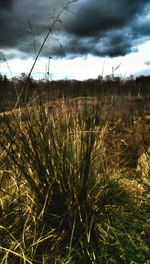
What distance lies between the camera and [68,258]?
1.90m

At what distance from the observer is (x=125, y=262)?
A: 191 cm

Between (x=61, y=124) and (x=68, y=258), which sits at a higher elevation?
(x=61, y=124)

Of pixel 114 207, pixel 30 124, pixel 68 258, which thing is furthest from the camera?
pixel 114 207

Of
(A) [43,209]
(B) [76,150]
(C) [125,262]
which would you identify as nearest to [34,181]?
(A) [43,209]

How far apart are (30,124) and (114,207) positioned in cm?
66

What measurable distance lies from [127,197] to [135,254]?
1.72 ft

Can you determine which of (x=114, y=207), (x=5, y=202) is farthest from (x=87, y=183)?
(x=5, y=202)

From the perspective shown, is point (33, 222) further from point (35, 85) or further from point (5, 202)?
point (35, 85)

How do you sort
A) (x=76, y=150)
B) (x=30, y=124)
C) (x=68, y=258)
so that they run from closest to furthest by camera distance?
(x=68, y=258) < (x=30, y=124) < (x=76, y=150)

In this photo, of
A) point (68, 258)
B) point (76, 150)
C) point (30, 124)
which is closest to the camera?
point (68, 258)

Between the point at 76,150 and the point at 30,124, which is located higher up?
the point at 30,124

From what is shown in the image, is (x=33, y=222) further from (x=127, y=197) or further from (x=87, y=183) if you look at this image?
(x=127, y=197)

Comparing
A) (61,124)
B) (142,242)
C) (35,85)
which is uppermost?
(35,85)

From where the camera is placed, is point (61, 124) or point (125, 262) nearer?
point (125, 262)
